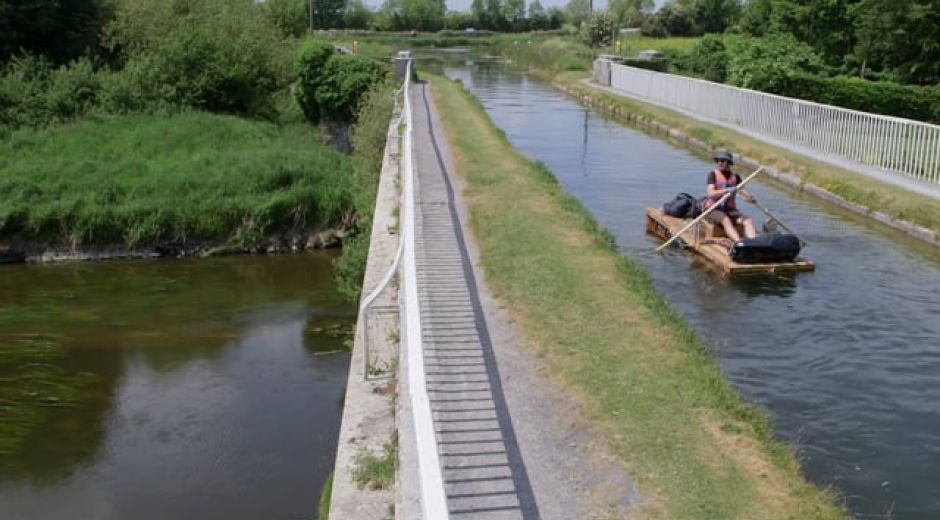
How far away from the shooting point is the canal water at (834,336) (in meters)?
Answer: 8.53

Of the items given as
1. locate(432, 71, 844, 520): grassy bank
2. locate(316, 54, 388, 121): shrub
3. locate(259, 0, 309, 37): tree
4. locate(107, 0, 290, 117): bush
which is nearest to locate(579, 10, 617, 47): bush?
locate(259, 0, 309, 37): tree

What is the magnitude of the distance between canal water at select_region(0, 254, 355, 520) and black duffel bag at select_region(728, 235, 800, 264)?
20.6 ft

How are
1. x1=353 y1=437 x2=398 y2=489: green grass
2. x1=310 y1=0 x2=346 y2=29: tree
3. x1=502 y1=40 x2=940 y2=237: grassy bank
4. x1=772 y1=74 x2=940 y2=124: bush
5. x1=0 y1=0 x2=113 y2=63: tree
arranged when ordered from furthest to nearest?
1. x1=310 y1=0 x2=346 y2=29: tree
2. x1=0 y1=0 x2=113 y2=63: tree
3. x1=772 y1=74 x2=940 y2=124: bush
4. x1=502 y1=40 x2=940 y2=237: grassy bank
5. x1=353 y1=437 x2=398 y2=489: green grass

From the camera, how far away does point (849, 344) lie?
11555 mm

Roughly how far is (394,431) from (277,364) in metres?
9.24

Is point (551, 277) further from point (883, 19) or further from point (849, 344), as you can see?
point (883, 19)

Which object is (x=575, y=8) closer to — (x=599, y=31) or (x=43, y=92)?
(x=599, y=31)

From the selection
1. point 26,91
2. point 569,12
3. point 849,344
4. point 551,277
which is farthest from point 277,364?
point 569,12

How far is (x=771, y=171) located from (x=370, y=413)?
18.0 meters

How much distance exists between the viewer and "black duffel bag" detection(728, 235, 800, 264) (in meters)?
14.3

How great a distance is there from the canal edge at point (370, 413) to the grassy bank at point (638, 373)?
1366 mm

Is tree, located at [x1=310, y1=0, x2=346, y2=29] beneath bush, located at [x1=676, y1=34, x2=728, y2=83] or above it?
above

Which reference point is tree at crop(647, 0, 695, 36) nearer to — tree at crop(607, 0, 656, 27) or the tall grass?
tree at crop(607, 0, 656, 27)

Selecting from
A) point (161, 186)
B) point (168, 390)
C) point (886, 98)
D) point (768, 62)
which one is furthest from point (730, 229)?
point (768, 62)
